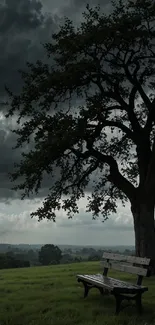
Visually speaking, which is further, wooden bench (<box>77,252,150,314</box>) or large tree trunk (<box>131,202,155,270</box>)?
large tree trunk (<box>131,202,155,270</box>)

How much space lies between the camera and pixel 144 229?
19562 millimetres

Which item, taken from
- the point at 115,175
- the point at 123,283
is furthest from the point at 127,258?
the point at 115,175

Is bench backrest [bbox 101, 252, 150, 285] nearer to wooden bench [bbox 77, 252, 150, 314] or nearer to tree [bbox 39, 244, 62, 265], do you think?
wooden bench [bbox 77, 252, 150, 314]

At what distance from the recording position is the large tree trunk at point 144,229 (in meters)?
19.3

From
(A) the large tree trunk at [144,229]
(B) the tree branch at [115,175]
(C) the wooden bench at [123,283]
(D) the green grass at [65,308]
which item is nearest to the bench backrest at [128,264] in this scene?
(C) the wooden bench at [123,283]

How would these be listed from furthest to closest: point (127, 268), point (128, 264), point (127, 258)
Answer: point (128, 264) → point (127, 258) → point (127, 268)

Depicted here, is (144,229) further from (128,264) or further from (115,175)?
(128,264)

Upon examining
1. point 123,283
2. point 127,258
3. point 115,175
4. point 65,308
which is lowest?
point 65,308

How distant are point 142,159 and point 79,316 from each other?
1109cm

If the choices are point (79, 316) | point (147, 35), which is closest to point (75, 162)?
point (147, 35)

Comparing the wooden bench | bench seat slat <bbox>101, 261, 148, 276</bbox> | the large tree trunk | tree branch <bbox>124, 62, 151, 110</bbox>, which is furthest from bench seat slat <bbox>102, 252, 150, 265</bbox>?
tree branch <bbox>124, 62, 151, 110</bbox>

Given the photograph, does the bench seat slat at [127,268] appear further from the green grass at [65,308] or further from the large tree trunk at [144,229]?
the large tree trunk at [144,229]

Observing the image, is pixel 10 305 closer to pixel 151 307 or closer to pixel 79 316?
pixel 79 316

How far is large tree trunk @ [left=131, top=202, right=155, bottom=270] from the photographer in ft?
63.4
